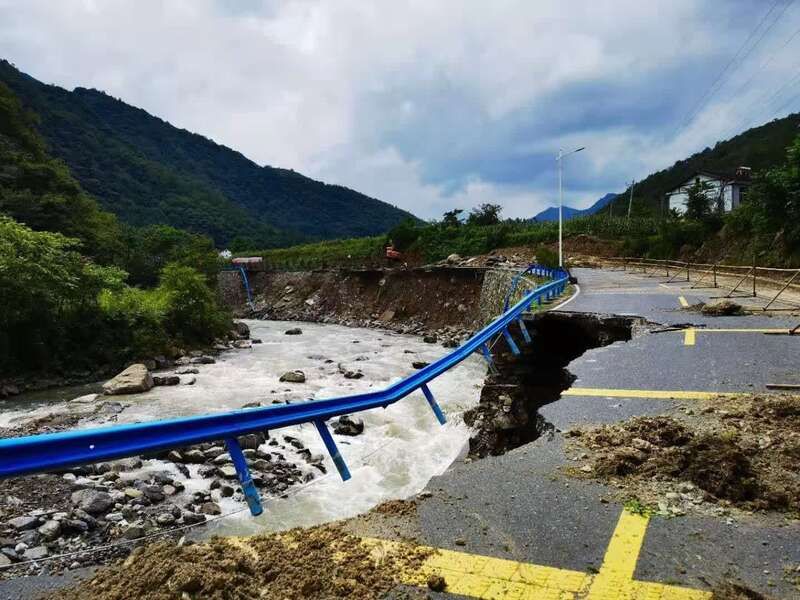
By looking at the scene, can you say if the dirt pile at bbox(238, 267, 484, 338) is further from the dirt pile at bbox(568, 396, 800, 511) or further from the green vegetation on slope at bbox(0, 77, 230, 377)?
the dirt pile at bbox(568, 396, 800, 511)

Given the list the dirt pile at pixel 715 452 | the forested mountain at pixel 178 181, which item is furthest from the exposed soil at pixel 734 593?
the forested mountain at pixel 178 181

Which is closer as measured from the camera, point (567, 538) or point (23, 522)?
point (567, 538)

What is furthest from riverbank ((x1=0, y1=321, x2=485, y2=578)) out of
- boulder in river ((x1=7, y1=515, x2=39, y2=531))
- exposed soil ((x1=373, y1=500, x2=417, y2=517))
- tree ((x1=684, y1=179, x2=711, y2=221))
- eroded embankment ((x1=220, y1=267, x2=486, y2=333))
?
tree ((x1=684, y1=179, x2=711, y2=221))

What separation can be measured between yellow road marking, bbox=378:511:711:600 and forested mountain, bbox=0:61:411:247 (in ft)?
247

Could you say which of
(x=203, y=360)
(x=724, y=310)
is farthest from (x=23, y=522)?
(x=203, y=360)

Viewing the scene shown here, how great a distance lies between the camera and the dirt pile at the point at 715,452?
3740 millimetres

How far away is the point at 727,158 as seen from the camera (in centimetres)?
8744

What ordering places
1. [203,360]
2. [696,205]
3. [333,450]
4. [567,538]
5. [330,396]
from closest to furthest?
[567,538] < [333,450] < [330,396] < [203,360] < [696,205]

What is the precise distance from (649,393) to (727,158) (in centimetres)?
9969

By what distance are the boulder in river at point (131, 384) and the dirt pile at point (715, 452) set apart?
13907 millimetres

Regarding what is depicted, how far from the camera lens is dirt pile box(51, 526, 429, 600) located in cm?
277

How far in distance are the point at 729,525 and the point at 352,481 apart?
4476 millimetres

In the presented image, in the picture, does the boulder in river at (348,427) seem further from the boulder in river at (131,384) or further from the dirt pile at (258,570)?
the boulder in river at (131,384)

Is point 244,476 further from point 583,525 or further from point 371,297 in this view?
point 371,297
